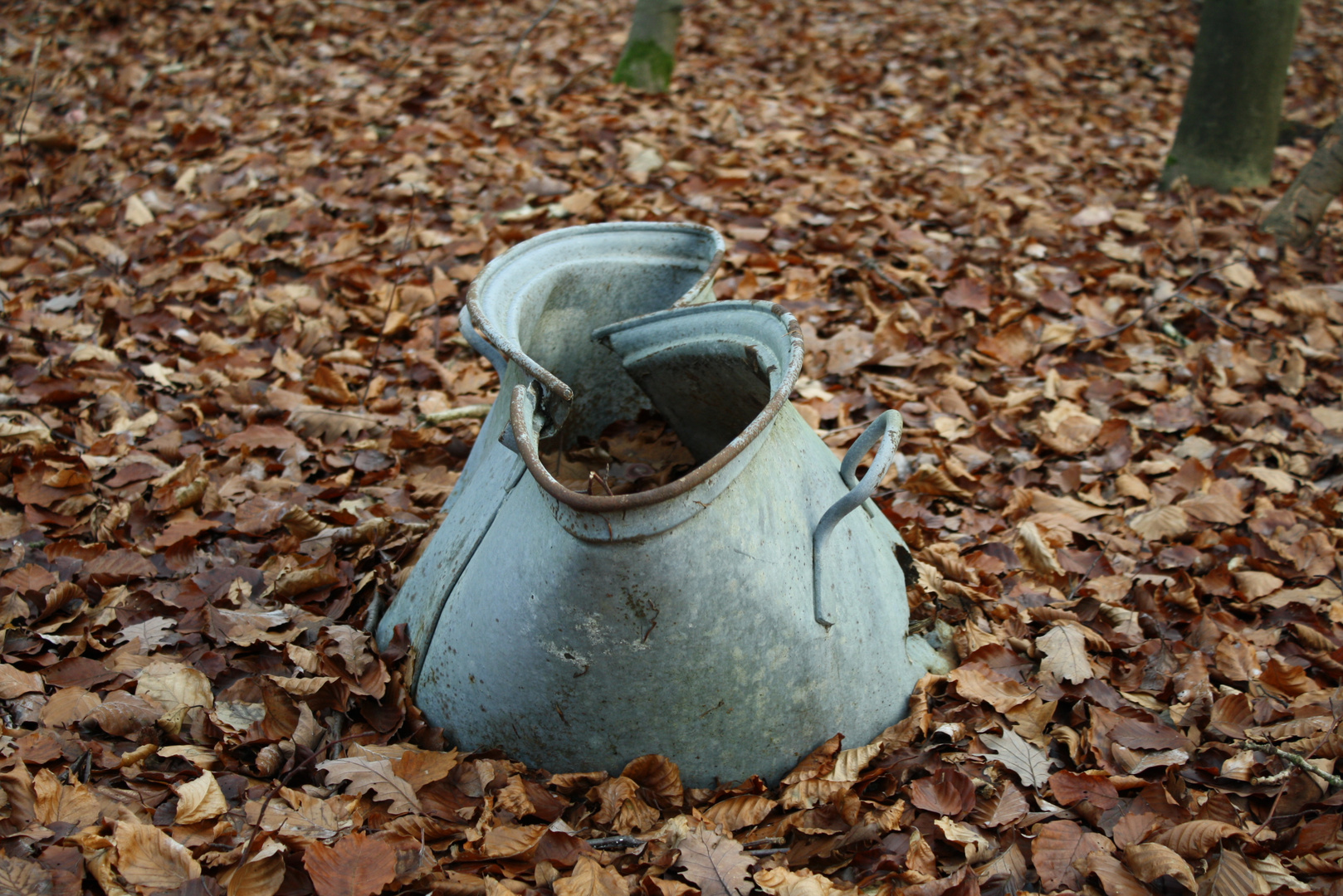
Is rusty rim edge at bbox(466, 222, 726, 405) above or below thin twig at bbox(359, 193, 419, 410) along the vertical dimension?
above

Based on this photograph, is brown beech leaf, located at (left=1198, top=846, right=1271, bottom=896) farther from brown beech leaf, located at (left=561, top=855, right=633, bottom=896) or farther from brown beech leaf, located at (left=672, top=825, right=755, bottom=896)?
brown beech leaf, located at (left=561, top=855, right=633, bottom=896)

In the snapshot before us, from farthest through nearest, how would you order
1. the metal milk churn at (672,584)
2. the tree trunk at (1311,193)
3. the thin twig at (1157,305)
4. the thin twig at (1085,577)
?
the tree trunk at (1311,193) → the thin twig at (1157,305) → the thin twig at (1085,577) → the metal milk churn at (672,584)

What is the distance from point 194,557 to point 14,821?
34.1 inches

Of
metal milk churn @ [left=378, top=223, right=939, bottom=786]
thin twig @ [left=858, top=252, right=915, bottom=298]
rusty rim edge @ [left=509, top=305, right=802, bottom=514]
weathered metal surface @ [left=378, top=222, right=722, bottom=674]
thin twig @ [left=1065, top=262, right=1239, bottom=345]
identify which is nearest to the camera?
rusty rim edge @ [left=509, top=305, right=802, bottom=514]

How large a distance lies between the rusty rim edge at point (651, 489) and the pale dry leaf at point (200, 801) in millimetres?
880

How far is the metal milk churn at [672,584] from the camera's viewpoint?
61.8 inches

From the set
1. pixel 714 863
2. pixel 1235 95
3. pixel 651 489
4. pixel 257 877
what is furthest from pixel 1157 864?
pixel 1235 95

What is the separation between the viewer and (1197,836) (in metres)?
1.71

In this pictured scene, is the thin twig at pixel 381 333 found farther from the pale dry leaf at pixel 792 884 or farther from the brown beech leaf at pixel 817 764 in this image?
the pale dry leaf at pixel 792 884

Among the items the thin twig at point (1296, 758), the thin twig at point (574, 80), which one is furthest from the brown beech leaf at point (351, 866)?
the thin twig at point (574, 80)

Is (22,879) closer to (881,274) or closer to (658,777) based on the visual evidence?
(658,777)

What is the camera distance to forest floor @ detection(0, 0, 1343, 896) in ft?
5.69

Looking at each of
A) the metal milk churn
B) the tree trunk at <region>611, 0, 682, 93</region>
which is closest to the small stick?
the metal milk churn

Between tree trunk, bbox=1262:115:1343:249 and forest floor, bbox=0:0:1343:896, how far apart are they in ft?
0.40
